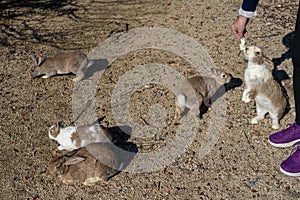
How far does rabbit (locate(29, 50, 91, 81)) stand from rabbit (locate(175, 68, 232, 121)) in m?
1.37

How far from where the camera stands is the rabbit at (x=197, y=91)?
182 inches

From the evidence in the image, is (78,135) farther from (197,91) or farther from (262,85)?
(262,85)

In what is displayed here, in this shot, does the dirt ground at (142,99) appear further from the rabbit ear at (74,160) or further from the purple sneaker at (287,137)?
the rabbit ear at (74,160)

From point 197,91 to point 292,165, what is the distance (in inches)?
47.9

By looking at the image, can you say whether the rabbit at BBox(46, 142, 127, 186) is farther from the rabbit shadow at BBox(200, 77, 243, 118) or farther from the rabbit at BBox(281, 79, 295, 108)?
the rabbit at BBox(281, 79, 295, 108)

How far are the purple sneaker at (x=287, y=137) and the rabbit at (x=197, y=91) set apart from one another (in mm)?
845

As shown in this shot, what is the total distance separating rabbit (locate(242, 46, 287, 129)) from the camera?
4.43 m

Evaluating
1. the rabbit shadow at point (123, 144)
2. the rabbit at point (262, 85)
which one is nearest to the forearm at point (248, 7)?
the rabbit at point (262, 85)

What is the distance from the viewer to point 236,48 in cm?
591

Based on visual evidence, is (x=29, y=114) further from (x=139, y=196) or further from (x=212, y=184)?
(x=212, y=184)

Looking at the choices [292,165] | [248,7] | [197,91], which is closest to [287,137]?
[292,165]

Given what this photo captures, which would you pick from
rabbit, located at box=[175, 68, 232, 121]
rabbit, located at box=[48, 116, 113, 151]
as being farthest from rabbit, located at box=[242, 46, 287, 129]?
rabbit, located at box=[48, 116, 113, 151]

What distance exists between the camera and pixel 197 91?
4.69m

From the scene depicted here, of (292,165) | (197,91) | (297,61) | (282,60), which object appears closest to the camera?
(297,61)
